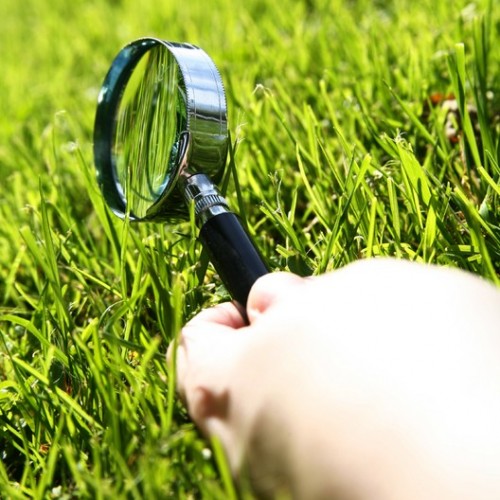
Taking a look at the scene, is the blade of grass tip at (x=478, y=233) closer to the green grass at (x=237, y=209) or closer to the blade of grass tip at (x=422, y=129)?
the green grass at (x=237, y=209)

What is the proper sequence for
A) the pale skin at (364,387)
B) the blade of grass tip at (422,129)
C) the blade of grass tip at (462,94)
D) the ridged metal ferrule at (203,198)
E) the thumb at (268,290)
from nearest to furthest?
the pale skin at (364,387) < the thumb at (268,290) < the ridged metal ferrule at (203,198) < the blade of grass tip at (462,94) < the blade of grass tip at (422,129)

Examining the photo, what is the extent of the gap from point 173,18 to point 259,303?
2.61m

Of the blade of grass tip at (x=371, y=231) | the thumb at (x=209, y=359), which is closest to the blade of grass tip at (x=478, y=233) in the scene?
the blade of grass tip at (x=371, y=231)

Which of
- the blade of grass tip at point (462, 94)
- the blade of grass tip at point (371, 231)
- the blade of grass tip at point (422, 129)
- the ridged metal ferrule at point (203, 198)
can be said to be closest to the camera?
the ridged metal ferrule at point (203, 198)

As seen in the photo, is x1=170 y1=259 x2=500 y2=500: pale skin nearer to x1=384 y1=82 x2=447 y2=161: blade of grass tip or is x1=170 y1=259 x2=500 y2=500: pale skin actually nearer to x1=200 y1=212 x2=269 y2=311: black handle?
x1=200 y1=212 x2=269 y2=311: black handle

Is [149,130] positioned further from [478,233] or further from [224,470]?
[224,470]

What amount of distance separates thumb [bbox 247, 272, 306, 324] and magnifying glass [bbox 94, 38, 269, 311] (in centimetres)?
5

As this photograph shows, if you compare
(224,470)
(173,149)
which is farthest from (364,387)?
(173,149)

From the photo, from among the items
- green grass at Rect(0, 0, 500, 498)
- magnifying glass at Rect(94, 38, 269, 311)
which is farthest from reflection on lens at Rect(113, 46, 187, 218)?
green grass at Rect(0, 0, 500, 498)

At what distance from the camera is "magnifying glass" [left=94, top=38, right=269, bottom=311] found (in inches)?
52.5

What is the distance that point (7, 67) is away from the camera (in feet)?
11.9

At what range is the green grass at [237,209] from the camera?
130 cm

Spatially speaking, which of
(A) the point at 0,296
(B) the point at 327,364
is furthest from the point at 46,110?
(B) the point at 327,364

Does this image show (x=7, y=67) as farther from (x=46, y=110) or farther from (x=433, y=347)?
(x=433, y=347)
